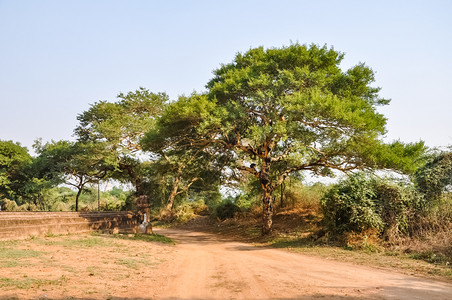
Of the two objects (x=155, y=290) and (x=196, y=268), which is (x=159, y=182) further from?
(x=155, y=290)

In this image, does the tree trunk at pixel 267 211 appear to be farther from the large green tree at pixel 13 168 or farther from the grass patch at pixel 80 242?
the large green tree at pixel 13 168

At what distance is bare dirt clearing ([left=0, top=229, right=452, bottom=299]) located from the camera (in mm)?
6160

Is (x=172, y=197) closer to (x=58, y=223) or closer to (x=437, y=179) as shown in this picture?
(x=58, y=223)

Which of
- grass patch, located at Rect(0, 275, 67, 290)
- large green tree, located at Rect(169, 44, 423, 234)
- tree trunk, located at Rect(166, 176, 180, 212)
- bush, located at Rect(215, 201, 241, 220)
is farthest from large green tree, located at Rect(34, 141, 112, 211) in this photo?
grass patch, located at Rect(0, 275, 67, 290)

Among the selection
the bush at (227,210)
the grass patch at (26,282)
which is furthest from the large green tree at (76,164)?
the grass patch at (26,282)

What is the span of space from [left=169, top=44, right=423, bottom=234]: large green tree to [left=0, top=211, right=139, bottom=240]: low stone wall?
5.93 m

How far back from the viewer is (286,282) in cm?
742

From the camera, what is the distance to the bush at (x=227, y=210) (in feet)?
95.5

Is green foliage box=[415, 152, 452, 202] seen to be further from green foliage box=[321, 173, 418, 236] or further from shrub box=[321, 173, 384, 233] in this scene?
shrub box=[321, 173, 384, 233]

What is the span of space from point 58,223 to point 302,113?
1128cm

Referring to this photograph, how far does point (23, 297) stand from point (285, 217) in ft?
59.8

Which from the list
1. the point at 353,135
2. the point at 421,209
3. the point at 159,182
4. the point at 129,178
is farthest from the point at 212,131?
the point at 129,178

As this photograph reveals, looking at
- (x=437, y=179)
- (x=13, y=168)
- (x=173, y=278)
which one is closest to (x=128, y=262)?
(x=173, y=278)

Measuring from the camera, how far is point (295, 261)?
11000mm
